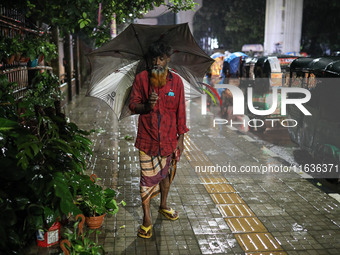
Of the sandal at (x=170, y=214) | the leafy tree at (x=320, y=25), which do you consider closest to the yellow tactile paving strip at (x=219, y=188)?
the sandal at (x=170, y=214)

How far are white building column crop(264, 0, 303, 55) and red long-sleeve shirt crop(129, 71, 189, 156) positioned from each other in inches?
1048

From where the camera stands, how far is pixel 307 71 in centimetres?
791

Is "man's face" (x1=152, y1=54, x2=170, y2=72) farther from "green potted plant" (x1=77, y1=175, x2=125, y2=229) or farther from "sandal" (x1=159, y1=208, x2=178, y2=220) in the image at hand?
"sandal" (x1=159, y1=208, x2=178, y2=220)

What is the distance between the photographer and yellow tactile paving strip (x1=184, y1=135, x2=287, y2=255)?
414cm

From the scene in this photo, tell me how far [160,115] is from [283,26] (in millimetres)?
28197

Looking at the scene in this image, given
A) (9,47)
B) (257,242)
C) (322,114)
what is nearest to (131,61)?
(257,242)

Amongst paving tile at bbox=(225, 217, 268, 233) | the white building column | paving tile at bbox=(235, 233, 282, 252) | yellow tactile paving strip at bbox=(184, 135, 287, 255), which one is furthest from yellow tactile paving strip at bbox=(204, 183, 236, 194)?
the white building column

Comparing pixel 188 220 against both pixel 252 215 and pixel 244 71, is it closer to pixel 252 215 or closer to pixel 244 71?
pixel 252 215

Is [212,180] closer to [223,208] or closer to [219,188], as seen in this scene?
[219,188]

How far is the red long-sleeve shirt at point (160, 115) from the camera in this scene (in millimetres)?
4160

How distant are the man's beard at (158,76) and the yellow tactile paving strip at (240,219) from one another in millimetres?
1987

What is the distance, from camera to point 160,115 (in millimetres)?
4172

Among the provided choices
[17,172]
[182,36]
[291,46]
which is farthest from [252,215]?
[291,46]

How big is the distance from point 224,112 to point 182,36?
33.5 ft
